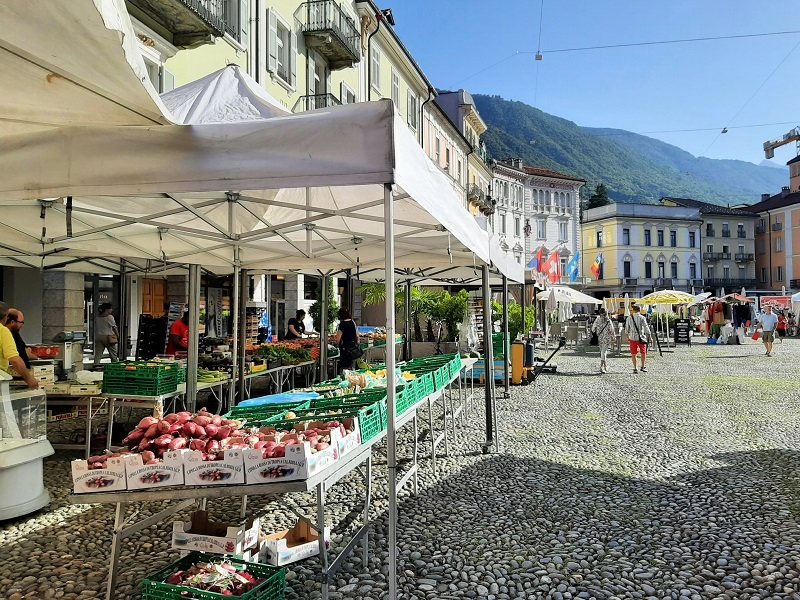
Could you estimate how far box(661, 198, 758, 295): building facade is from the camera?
6831cm

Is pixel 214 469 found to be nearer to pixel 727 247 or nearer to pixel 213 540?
pixel 213 540

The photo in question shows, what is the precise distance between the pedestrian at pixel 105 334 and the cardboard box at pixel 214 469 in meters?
10.2

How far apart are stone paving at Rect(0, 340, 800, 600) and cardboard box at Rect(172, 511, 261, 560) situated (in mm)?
471

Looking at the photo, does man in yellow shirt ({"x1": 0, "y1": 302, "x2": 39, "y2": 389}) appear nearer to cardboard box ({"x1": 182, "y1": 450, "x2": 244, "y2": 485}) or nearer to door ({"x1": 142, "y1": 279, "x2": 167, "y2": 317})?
cardboard box ({"x1": 182, "y1": 450, "x2": 244, "y2": 485})

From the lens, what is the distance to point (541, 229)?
63.4 metres

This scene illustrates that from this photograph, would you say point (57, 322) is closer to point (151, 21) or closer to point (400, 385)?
point (151, 21)

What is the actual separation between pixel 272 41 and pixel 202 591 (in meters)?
16.1

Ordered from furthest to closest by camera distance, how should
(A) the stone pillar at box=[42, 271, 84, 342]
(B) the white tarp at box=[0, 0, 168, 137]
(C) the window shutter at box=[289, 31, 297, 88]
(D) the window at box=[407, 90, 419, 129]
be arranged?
1. (D) the window at box=[407, 90, 419, 129]
2. (C) the window shutter at box=[289, 31, 297, 88]
3. (A) the stone pillar at box=[42, 271, 84, 342]
4. (B) the white tarp at box=[0, 0, 168, 137]

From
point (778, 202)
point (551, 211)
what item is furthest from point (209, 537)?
point (778, 202)

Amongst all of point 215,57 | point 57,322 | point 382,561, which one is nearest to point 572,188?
point 215,57

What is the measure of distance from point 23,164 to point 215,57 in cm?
1166

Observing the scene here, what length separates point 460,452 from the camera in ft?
22.0

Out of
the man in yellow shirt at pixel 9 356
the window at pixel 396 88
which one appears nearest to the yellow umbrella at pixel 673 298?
the window at pixel 396 88

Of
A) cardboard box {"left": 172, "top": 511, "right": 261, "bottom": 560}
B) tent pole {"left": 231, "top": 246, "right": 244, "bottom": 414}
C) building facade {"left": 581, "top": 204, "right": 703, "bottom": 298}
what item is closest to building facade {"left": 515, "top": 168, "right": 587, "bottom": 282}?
building facade {"left": 581, "top": 204, "right": 703, "bottom": 298}
